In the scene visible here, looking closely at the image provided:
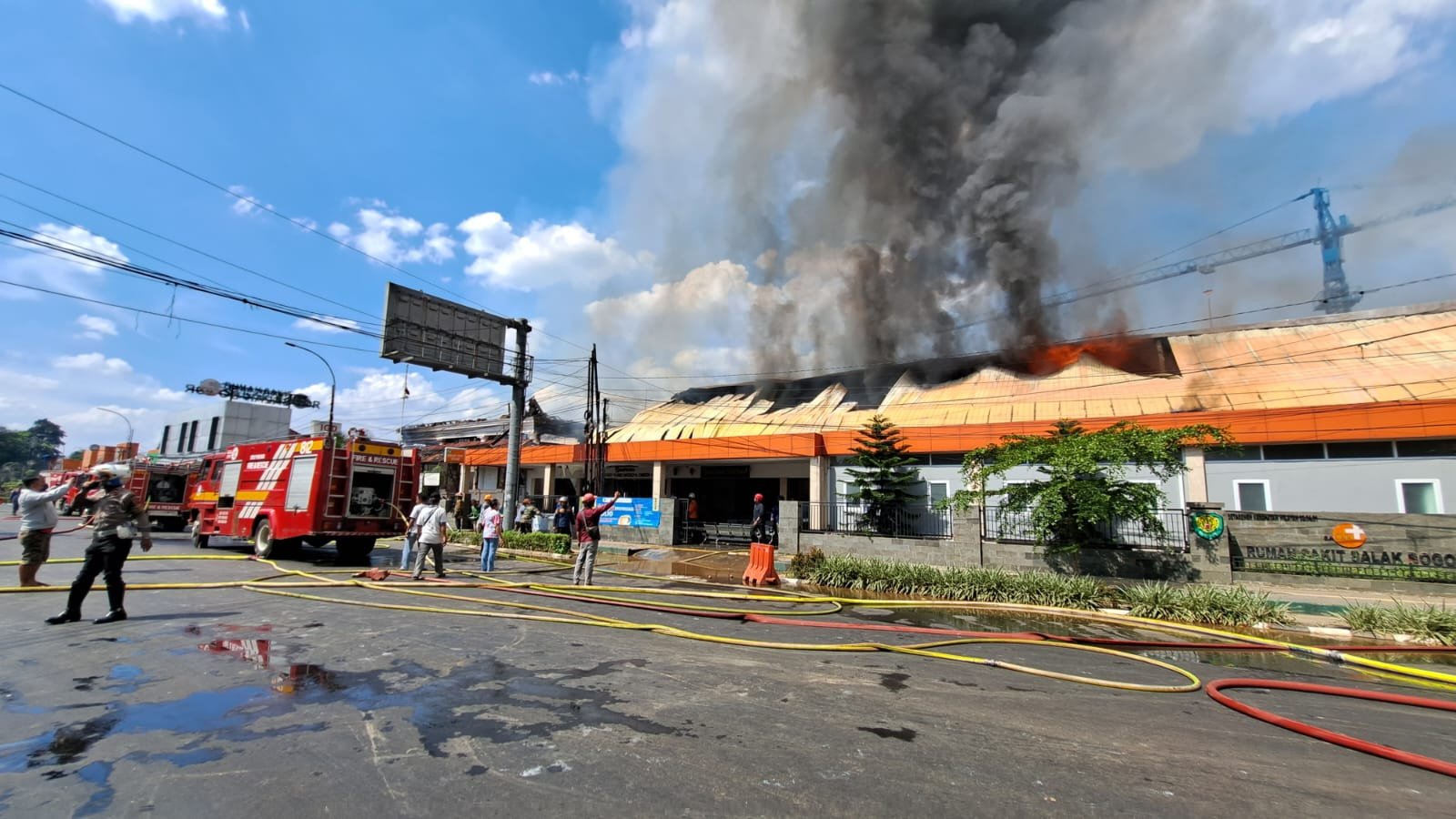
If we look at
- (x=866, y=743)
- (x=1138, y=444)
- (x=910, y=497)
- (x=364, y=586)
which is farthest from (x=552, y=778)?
(x=910, y=497)

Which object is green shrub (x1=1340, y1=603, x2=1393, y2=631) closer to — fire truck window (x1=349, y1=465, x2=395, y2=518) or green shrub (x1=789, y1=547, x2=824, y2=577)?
green shrub (x1=789, y1=547, x2=824, y2=577)

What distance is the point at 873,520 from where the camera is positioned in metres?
17.8

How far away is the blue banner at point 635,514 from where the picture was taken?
21172 mm

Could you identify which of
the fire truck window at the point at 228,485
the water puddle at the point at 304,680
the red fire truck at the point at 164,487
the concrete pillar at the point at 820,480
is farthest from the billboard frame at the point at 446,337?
the water puddle at the point at 304,680

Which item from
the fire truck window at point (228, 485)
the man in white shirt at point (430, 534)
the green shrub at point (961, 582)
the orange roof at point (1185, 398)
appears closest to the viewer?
the green shrub at point (961, 582)

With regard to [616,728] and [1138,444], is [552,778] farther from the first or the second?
[1138,444]

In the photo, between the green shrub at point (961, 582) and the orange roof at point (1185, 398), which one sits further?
the orange roof at point (1185, 398)

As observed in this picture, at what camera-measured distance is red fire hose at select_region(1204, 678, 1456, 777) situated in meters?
3.74

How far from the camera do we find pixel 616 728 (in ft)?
13.3

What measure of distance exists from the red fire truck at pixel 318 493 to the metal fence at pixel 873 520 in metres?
9.86

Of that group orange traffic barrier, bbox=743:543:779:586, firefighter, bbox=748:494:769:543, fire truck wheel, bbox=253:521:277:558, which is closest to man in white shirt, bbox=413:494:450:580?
fire truck wheel, bbox=253:521:277:558

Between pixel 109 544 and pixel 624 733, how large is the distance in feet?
22.0

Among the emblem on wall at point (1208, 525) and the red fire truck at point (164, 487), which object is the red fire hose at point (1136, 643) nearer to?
the emblem on wall at point (1208, 525)

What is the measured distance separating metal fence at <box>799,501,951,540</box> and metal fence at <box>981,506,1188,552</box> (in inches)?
131
